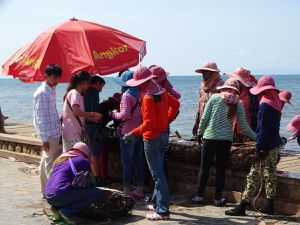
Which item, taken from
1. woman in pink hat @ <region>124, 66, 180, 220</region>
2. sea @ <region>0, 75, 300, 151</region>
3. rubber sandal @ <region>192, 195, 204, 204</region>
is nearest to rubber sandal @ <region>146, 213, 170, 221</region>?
woman in pink hat @ <region>124, 66, 180, 220</region>

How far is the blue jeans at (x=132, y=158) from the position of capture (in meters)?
7.58

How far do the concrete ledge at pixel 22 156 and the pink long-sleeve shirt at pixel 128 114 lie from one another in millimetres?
3903

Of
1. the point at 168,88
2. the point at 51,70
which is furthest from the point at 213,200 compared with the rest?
the point at 51,70

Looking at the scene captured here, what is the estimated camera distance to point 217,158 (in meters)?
7.21

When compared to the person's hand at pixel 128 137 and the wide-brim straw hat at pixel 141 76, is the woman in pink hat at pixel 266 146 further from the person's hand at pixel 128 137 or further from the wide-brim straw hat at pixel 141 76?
the person's hand at pixel 128 137

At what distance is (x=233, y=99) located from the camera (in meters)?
7.03

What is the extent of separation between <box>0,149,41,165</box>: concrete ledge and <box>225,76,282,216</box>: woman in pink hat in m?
5.20

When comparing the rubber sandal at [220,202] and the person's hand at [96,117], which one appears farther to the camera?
the person's hand at [96,117]

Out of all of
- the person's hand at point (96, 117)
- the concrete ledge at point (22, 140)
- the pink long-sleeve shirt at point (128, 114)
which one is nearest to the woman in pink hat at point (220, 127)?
the pink long-sleeve shirt at point (128, 114)

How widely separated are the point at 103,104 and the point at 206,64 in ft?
5.38

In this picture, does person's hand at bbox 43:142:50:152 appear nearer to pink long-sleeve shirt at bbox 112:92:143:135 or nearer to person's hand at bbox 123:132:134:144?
pink long-sleeve shirt at bbox 112:92:143:135

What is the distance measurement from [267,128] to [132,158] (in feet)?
6.52

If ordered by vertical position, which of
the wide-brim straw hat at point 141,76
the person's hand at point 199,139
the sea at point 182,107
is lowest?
the sea at point 182,107

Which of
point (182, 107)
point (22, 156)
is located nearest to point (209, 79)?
point (22, 156)
